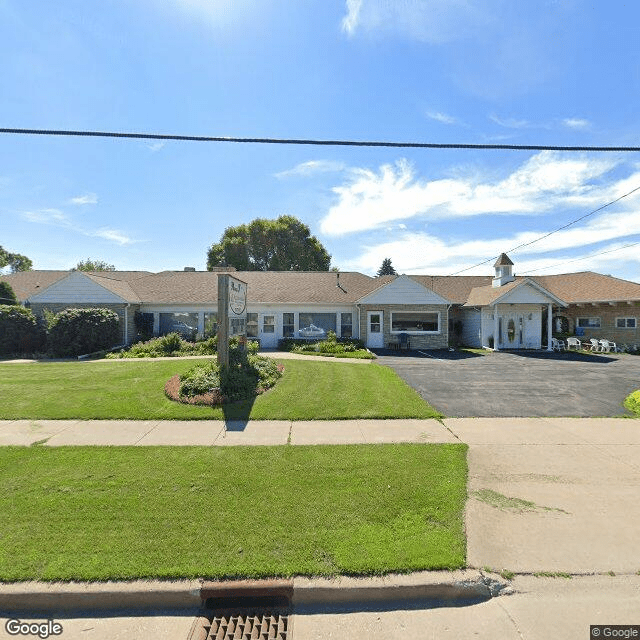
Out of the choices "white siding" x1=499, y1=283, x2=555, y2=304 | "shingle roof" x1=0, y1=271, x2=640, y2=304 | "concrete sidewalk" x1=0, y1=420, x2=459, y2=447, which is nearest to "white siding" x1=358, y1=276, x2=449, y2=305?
"shingle roof" x1=0, y1=271, x2=640, y2=304

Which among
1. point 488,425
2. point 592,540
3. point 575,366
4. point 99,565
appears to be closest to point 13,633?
point 99,565

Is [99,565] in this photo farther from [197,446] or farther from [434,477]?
[434,477]

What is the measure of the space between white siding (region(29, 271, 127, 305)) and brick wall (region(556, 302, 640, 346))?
31944mm

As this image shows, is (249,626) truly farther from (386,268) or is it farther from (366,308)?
(386,268)

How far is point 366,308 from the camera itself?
77.5 feet

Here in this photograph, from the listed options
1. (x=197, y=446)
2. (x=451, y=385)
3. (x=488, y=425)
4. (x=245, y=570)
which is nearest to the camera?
(x=245, y=570)

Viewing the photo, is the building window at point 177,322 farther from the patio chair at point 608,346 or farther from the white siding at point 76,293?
the patio chair at point 608,346

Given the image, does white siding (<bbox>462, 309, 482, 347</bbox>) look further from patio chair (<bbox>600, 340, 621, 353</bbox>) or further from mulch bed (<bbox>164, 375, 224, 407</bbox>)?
mulch bed (<bbox>164, 375, 224, 407</bbox>)

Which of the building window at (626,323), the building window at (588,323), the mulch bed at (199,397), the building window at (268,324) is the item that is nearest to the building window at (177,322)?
the building window at (268,324)

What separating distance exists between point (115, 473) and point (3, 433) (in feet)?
12.7

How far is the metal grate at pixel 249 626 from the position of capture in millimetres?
2986

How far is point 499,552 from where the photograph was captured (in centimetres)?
387

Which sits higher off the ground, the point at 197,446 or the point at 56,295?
the point at 56,295

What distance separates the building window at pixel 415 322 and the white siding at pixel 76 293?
1696cm
